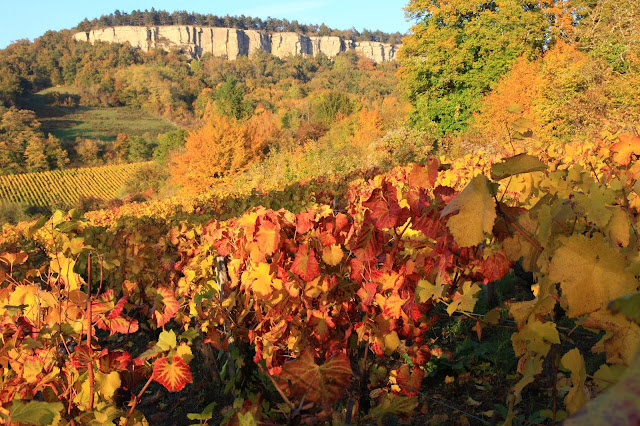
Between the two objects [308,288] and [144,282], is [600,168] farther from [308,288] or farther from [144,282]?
[144,282]

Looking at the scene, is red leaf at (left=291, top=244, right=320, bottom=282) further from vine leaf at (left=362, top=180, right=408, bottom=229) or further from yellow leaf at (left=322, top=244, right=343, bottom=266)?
vine leaf at (left=362, top=180, right=408, bottom=229)

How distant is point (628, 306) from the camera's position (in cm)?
24

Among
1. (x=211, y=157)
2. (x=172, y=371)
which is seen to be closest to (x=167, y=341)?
(x=172, y=371)

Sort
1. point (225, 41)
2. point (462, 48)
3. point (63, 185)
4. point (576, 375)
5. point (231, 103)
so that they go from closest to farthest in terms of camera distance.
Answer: point (576, 375)
point (462, 48)
point (231, 103)
point (63, 185)
point (225, 41)

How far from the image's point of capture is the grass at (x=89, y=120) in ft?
213

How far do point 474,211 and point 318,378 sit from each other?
0.47 metres

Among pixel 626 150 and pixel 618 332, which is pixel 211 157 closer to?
pixel 626 150

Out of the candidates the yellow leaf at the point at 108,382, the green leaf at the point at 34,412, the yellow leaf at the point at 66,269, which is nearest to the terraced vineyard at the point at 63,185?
the yellow leaf at the point at 66,269

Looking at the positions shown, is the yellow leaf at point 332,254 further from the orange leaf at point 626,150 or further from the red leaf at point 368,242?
the orange leaf at point 626,150

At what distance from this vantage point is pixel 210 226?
2.73 m

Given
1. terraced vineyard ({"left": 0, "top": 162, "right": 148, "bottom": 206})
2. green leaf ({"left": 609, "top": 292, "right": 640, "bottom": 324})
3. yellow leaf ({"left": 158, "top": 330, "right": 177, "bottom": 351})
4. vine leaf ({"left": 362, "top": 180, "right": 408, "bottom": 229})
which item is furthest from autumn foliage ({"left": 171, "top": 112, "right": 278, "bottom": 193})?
green leaf ({"left": 609, "top": 292, "right": 640, "bottom": 324})

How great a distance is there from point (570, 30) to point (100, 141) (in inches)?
2351

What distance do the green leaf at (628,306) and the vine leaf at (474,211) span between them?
0.46 meters

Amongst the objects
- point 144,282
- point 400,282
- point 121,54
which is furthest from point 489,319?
point 121,54
